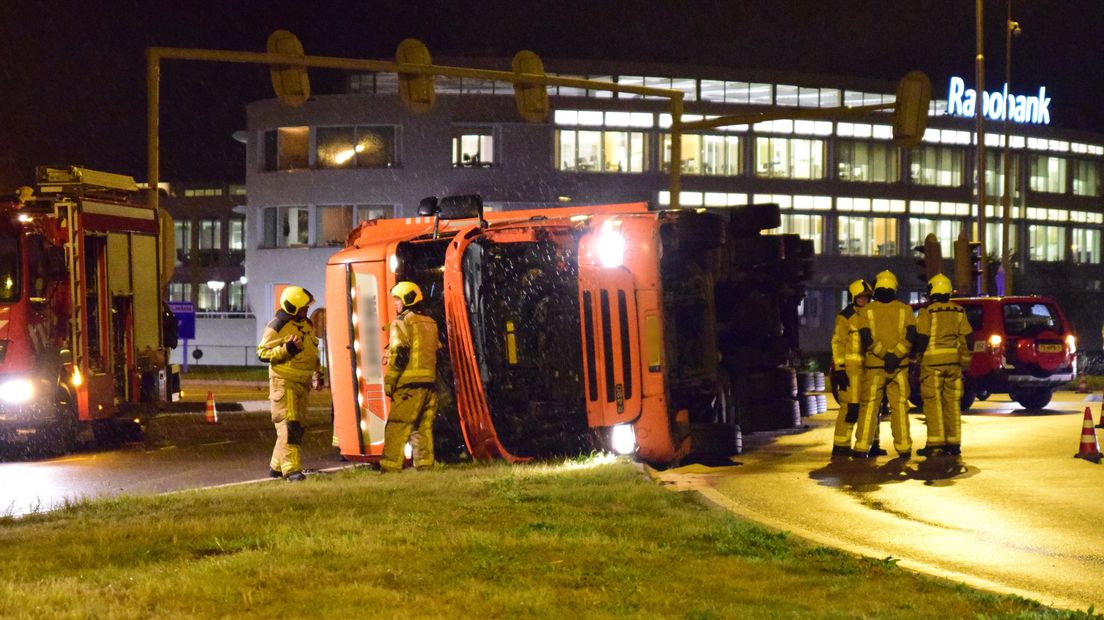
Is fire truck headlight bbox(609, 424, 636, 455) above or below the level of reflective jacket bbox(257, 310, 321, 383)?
below

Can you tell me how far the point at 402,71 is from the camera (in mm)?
18469

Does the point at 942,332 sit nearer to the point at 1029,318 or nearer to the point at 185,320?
the point at 1029,318

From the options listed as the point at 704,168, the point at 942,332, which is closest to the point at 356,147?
the point at 704,168

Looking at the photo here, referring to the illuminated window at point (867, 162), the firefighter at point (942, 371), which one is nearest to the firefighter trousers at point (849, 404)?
the firefighter at point (942, 371)

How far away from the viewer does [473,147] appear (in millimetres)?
54812

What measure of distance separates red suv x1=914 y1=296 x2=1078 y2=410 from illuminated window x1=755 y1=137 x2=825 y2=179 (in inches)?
1656

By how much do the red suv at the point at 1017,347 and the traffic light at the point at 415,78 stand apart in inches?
348

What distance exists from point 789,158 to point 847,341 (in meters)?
50.5

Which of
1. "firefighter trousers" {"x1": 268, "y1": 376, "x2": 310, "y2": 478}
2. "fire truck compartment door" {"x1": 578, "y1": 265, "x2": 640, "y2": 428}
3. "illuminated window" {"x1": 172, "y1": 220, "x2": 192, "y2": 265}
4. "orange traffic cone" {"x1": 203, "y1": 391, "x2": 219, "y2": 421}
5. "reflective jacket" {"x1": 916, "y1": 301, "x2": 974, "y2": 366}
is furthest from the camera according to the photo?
"illuminated window" {"x1": 172, "y1": 220, "x2": 192, "y2": 265}

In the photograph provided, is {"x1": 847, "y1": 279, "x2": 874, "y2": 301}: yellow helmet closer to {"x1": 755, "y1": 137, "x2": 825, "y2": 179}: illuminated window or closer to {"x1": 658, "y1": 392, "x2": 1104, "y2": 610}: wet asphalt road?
{"x1": 658, "y1": 392, "x2": 1104, "y2": 610}: wet asphalt road

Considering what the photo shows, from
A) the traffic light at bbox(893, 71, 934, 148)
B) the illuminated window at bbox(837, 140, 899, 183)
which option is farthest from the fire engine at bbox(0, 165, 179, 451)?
the illuminated window at bbox(837, 140, 899, 183)

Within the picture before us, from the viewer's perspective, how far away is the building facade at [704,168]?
179ft

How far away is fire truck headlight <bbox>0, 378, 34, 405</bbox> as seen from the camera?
648 inches

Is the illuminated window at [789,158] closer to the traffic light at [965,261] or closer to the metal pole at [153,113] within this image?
the traffic light at [965,261]
